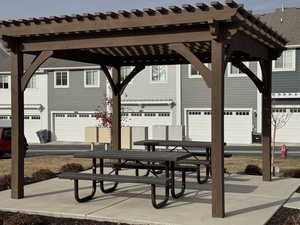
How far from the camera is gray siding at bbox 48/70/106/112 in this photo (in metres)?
31.8

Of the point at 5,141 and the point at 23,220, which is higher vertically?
the point at 5,141

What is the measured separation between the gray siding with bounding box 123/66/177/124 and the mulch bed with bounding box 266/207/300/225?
2070 centimetres

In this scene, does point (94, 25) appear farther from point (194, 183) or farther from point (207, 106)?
point (207, 106)

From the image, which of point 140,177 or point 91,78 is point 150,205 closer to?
point 140,177

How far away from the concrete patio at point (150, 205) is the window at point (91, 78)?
70.6ft

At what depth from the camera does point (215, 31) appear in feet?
24.3

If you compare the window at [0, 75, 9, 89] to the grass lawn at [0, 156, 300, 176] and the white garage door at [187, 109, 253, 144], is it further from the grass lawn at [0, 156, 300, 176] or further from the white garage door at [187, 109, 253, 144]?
the grass lawn at [0, 156, 300, 176]

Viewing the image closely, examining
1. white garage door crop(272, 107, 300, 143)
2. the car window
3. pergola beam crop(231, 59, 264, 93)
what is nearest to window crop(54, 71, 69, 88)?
the car window

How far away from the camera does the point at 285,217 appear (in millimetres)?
7672

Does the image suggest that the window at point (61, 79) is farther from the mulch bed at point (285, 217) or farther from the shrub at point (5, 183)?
the mulch bed at point (285, 217)

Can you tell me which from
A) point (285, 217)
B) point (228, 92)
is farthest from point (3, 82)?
point (285, 217)

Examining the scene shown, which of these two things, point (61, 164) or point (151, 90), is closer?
point (61, 164)

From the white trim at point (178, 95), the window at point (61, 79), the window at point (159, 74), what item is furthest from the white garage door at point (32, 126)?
the white trim at point (178, 95)

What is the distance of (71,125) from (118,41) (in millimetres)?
24663
